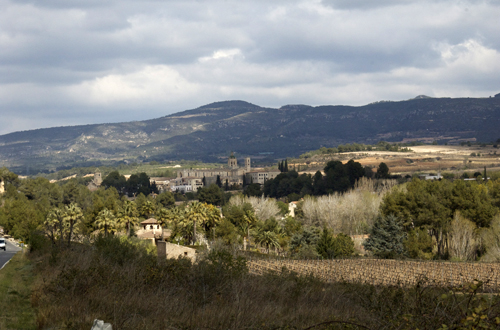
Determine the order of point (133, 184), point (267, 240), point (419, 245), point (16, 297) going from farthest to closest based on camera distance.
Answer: point (133, 184) → point (267, 240) → point (419, 245) → point (16, 297)

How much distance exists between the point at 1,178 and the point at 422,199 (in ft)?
249

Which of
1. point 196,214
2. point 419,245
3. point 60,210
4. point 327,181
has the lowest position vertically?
point 419,245

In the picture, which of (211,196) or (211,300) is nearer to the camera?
(211,300)

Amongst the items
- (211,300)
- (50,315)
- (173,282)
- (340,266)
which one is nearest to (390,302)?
(211,300)

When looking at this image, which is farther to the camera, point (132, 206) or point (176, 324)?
point (132, 206)

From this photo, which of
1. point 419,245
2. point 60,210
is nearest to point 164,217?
point 60,210

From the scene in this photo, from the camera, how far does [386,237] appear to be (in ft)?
149

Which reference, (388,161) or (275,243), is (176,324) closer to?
(275,243)

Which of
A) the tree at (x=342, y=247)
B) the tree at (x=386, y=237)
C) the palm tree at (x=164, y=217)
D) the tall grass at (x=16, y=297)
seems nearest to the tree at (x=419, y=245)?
the tree at (x=386, y=237)

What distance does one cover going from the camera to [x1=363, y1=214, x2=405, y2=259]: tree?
1761 inches

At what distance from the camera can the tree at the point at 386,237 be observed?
147 feet

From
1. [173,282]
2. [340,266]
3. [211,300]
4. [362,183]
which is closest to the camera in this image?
[211,300]

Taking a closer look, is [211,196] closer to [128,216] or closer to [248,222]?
[248,222]

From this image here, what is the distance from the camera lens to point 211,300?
42.0ft
